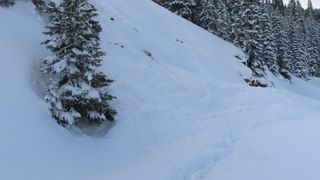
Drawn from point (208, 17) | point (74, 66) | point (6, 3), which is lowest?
point (74, 66)

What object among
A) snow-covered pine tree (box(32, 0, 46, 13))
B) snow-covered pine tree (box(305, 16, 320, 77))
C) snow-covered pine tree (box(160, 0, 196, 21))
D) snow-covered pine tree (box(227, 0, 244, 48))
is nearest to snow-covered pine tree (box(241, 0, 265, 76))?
snow-covered pine tree (box(227, 0, 244, 48))

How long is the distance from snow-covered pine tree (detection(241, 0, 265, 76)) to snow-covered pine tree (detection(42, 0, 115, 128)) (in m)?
24.9

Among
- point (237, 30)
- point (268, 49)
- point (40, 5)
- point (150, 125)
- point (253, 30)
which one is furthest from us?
point (268, 49)

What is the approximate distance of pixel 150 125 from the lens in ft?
49.1

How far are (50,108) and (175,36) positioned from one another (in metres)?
18.1

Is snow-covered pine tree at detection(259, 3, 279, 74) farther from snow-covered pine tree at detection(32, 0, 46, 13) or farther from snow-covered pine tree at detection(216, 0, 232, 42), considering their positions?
snow-covered pine tree at detection(32, 0, 46, 13)

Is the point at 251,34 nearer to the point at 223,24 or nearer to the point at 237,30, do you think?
the point at 237,30

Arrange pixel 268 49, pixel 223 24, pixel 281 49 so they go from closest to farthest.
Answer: pixel 223 24 → pixel 268 49 → pixel 281 49

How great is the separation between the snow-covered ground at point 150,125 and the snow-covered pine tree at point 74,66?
64 centimetres

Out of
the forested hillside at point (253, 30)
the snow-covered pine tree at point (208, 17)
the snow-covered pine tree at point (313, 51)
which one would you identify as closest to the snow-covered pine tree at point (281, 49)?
the forested hillside at point (253, 30)

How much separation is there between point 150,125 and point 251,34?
1025 inches

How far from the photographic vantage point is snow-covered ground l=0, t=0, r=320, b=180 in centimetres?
1091

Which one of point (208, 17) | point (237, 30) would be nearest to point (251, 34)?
point (237, 30)

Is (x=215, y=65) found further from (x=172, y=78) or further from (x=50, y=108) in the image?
(x=50, y=108)
